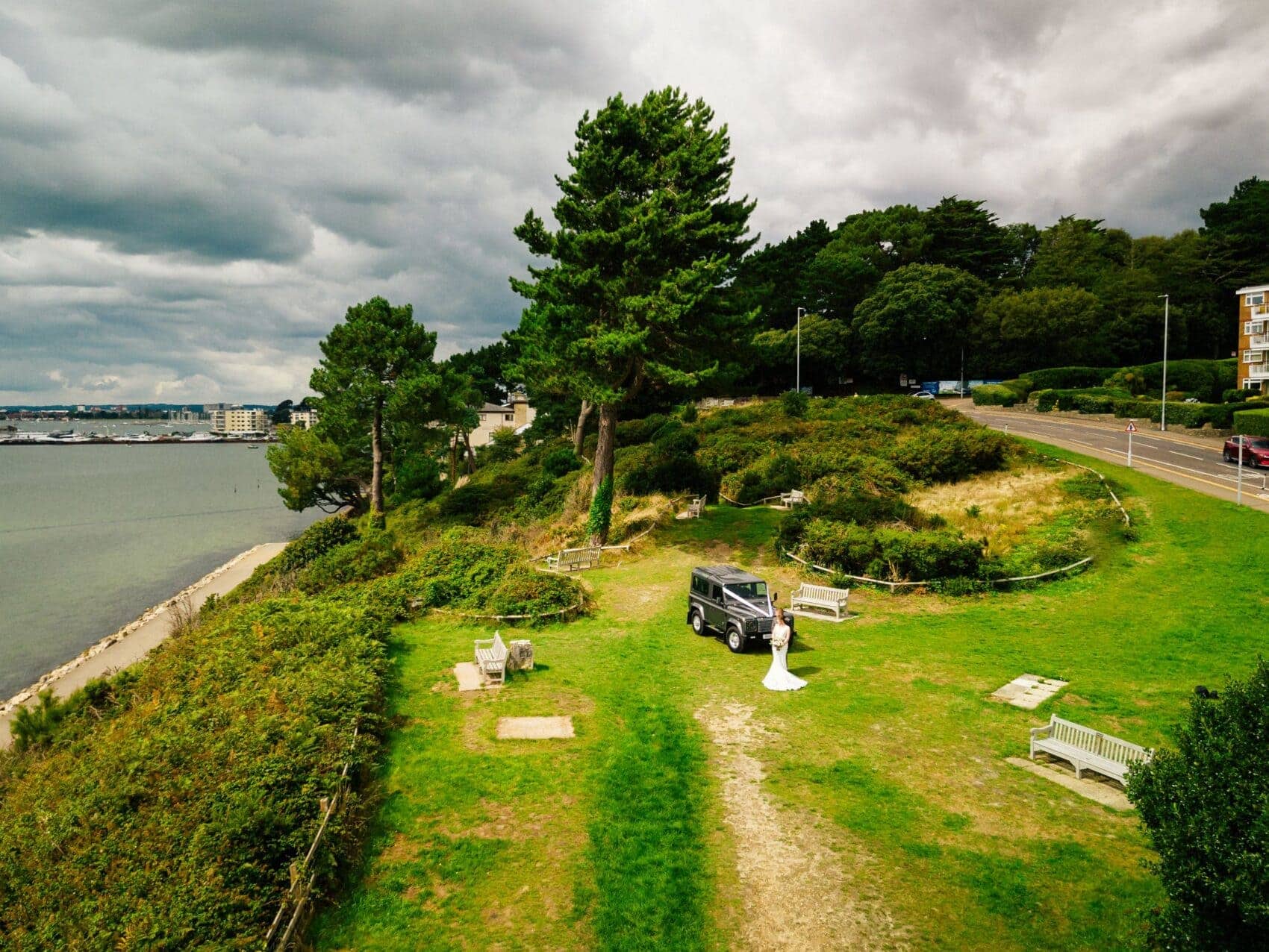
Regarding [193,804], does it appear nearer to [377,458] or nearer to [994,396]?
[377,458]

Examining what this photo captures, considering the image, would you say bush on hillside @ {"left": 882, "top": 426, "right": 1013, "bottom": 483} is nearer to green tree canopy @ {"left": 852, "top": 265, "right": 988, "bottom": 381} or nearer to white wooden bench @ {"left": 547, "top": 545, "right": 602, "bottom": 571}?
white wooden bench @ {"left": 547, "top": 545, "right": 602, "bottom": 571}

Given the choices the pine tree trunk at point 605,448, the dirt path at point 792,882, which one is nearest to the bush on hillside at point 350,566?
the pine tree trunk at point 605,448

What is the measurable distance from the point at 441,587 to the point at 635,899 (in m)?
15.6

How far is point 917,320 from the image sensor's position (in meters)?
70.1

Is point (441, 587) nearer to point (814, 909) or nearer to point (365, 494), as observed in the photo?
point (814, 909)

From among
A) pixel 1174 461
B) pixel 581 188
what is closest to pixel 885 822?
pixel 581 188

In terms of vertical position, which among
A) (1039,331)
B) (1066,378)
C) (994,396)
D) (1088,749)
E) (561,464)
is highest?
(1039,331)

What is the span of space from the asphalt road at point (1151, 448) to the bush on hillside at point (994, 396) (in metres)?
2.45

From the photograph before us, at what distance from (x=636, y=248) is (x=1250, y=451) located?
33341mm

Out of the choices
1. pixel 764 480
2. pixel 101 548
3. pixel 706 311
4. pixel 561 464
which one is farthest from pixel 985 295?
pixel 101 548

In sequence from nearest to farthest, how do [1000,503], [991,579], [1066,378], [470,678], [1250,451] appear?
[470,678], [991,579], [1000,503], [1250,451], [1066,378]

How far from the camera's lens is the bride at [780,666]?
1502cm

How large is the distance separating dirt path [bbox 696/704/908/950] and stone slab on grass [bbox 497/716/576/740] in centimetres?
343

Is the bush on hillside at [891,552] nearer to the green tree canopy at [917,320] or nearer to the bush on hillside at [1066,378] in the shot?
the bush on hillside at [1066,378]
